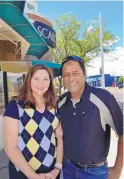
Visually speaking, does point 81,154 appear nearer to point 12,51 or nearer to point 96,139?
point 96,139

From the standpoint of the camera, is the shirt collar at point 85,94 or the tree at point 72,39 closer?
the shirt collar at point 85,94

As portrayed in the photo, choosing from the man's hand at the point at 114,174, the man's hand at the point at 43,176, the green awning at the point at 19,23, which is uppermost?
the green awning at the point at 19,23

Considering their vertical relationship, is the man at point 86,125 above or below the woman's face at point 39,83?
below

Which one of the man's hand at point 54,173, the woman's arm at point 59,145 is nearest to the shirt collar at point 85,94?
the woman's arm at point 59,145

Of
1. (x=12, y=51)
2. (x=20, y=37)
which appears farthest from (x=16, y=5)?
(x=12, y=51)

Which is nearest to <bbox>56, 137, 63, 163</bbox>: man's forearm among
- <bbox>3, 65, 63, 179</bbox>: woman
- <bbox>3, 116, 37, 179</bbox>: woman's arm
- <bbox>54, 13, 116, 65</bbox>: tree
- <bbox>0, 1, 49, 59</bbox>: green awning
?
<bbox>3, 65, 63, 179</bbox>: woman

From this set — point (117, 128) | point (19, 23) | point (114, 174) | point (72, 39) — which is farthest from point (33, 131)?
point (72, 39)

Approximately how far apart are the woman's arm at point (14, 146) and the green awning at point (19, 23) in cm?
382

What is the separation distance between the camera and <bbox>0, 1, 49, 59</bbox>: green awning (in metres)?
5.71

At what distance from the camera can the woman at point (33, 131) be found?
2271mm

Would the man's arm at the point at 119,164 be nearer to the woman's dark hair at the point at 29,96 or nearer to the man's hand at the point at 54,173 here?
the man's hand at the point at 54,173

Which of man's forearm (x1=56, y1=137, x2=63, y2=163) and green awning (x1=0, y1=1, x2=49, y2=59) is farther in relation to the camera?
green awning (x1=0, y1=1, x2=49, y2=59)

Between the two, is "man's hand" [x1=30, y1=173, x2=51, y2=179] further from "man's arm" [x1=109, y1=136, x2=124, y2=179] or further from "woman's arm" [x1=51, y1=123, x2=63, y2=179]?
"man's arm" [x1=109, y1=136, x2=124, y2=179]

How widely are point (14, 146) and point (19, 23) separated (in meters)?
4.93
